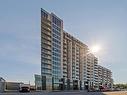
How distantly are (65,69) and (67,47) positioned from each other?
537 inches

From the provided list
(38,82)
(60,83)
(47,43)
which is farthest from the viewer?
(60,83)

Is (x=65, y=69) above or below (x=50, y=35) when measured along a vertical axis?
below

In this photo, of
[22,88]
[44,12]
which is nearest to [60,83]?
[44,12]

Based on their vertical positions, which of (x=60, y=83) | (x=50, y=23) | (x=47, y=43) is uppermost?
(x=50, y=23)

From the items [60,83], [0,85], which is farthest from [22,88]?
[60,83]

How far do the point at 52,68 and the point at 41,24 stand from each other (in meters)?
22.2

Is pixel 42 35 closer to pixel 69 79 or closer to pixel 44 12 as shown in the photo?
pixel 44 12

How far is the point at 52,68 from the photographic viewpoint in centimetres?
16512

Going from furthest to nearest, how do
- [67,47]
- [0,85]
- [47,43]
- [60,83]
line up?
[67,47]
[60,83]
[47,43]
[0,85]

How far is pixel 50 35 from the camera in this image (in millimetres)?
166875

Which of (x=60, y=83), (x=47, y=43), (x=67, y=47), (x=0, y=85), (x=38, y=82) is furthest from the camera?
(x=67, y=47)

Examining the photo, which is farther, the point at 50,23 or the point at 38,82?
the point at 50,23

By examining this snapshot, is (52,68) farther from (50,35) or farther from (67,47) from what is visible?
(67,47)

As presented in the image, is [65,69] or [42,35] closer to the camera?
[42,35]
